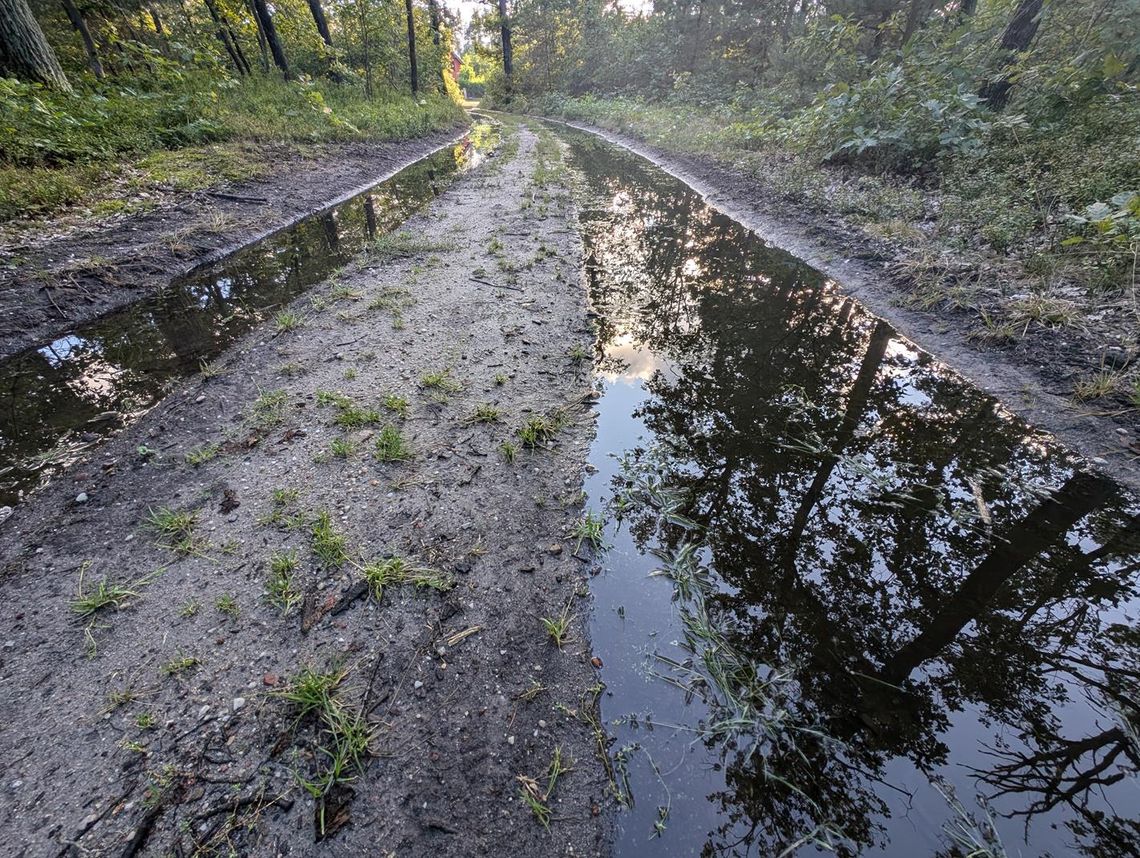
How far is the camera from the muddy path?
176cm

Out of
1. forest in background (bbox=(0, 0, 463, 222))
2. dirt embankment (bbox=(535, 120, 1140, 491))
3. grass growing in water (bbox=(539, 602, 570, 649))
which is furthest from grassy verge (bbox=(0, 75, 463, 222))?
dirt embankment (bbox=(535, 120, 1140, 491))

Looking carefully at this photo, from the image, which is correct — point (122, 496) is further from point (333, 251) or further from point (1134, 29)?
point (1134, 29)

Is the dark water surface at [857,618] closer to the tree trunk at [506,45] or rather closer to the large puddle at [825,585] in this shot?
the large puddle at [825,585]

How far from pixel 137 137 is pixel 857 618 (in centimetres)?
1328

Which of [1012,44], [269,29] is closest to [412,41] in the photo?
[269,29]

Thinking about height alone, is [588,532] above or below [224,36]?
below

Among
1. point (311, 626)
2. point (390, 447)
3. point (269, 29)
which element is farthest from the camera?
point (269, 29)

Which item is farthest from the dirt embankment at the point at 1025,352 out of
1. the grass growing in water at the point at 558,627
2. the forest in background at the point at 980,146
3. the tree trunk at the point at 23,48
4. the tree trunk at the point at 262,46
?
the tree trunk at the point at 262,46

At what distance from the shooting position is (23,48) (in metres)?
8.09

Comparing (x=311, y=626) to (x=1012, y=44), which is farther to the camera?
(x=1012, y=44)

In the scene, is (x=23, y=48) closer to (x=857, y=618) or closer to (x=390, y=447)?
(x=390, y=447)

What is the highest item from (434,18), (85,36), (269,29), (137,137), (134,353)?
(434,18)

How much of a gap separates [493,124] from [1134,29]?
97.5ft

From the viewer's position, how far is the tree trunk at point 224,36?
49.4 feet
